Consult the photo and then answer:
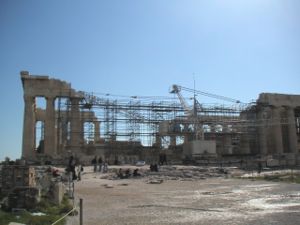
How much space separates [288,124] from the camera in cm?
7569

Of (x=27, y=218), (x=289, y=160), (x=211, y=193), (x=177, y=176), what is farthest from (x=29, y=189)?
(x=289, y=160)

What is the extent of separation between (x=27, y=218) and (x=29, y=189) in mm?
2238

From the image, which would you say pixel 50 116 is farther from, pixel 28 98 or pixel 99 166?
pixel 99 166

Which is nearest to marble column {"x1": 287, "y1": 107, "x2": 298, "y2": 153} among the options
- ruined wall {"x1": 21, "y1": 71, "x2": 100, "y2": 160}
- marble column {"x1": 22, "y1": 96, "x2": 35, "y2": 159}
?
ruined wall {"x1": 21, "y1": 71, "x2": 100, "y2": 160}

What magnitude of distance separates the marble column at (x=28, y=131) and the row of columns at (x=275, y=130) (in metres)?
38.7

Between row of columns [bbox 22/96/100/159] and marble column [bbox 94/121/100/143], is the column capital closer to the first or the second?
row of columns [bbox 22/96/100/159]

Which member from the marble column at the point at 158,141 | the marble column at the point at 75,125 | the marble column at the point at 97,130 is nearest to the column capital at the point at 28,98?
the marble column at the point at 75,125

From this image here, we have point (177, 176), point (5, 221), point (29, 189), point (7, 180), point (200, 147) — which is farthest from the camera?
point (200, 147)

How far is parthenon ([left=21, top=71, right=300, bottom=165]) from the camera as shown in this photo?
6106cm

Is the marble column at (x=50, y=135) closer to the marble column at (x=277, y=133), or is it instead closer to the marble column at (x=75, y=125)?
the marble column at (x=75, y=125)

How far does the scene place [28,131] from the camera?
194 ft

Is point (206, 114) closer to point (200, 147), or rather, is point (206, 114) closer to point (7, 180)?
point (200, 147)

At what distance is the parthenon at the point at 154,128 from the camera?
200ft

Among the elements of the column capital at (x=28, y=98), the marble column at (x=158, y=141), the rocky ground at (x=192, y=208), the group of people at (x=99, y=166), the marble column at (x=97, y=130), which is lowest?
the rocky ground at (x=192, y=208)
